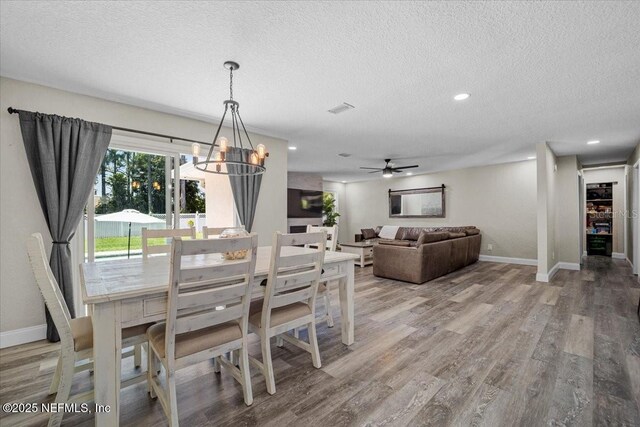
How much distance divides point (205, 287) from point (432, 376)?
5.61 feet

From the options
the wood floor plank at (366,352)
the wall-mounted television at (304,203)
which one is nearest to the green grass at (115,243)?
the wood floor plank at (366,352)

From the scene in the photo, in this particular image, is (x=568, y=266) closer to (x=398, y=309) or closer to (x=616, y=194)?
(x=616, y=194)

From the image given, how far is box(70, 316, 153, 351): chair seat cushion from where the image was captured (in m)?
1.56

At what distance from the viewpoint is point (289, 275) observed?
6.22ft

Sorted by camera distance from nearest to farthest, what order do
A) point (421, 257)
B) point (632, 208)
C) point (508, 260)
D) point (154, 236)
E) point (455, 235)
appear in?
point (154, 236), point (421, 257), point (632, 208), point (455, 235), point (508, 260)

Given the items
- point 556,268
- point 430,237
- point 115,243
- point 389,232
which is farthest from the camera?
point 389,232

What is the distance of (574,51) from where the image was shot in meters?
2.13

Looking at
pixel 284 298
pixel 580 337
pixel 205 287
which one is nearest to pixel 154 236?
pixel 205 287

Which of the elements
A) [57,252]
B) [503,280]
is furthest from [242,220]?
[503,280]

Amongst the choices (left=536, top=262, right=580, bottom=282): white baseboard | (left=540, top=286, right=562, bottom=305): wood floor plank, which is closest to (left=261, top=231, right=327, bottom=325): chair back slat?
(left=540, top=286, right=562, bottom=305): wood floor plank

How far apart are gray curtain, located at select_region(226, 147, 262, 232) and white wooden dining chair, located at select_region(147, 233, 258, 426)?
228 centimetres

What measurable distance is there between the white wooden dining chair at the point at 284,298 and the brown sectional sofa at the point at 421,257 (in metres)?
3.00

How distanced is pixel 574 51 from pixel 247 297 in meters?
2.98

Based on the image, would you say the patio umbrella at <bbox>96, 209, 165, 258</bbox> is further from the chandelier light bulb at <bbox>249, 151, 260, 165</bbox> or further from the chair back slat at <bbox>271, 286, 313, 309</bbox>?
the chair back slat at <bbox>271, 286, 313, 309</bbox>
